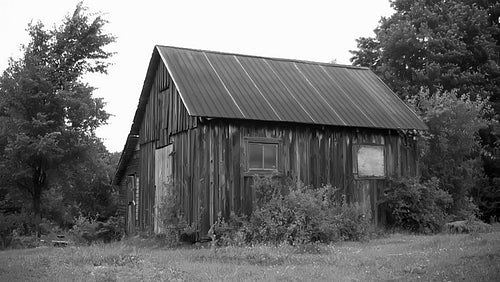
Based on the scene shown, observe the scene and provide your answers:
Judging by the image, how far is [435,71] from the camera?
34.8 m

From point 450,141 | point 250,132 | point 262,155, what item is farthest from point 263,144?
point 450,141

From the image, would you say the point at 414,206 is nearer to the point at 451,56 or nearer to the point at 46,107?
the point at 451,56

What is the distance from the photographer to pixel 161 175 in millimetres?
23141

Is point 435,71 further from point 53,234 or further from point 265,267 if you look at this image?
point 265,267

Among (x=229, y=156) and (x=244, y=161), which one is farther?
(x=244, y=161)

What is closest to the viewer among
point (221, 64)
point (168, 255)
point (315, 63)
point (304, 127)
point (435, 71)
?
point (168, 255)

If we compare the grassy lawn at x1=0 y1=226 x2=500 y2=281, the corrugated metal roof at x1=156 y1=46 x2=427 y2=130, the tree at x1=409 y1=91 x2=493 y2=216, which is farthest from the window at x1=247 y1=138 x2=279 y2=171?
the tree at x1=409 y1=91 x2=493 y2=216

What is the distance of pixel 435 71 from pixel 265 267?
25346 millimetres

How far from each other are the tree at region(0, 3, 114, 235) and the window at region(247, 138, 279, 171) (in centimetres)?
1296

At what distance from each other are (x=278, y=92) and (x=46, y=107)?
14157mm

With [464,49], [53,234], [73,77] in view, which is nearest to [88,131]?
[73,77]

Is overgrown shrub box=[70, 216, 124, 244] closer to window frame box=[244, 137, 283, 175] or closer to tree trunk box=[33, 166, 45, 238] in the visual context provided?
tree trunk box=[33, 166, 45, 238]

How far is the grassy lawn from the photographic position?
11.3 metres

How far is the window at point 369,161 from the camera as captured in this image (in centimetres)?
2283
